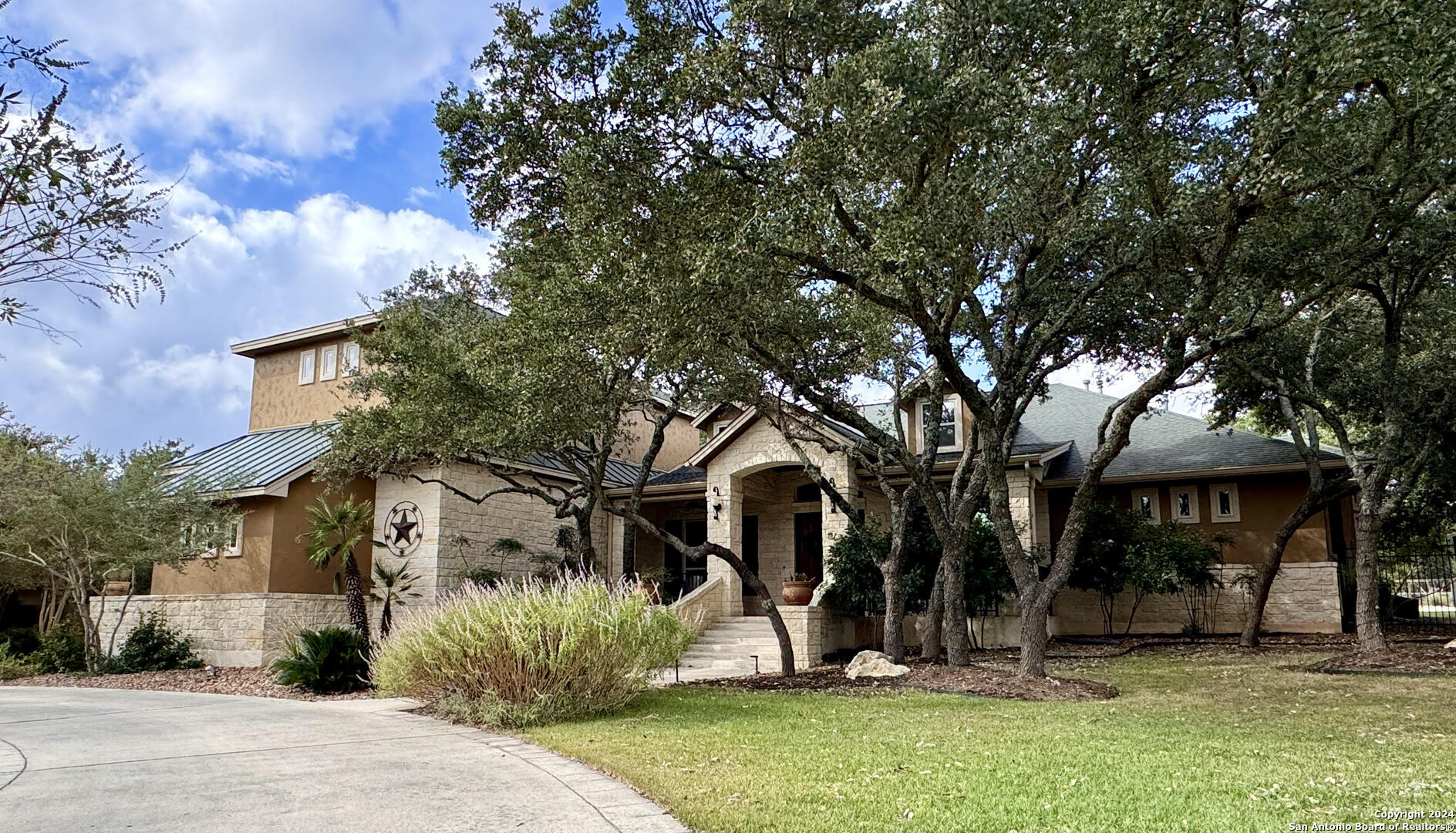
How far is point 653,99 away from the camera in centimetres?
1049

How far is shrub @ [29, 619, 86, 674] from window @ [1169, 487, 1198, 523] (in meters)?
22.3

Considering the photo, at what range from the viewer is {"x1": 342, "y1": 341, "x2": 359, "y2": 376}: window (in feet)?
71.9

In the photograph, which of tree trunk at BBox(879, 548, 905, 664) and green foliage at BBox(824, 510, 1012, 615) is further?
green foliage at BBox(824, 510, 1012, 615)

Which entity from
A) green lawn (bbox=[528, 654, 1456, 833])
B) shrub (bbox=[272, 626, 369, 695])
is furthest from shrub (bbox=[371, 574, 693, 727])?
shrub (bbox=[272, 626, 369, 695])

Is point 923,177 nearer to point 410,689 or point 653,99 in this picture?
point 653,99

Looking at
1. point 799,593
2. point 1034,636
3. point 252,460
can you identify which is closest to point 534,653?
point 1034,636

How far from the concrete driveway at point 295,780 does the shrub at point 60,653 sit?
9.10m

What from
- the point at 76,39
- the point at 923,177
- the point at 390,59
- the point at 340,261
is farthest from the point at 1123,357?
the point at 76,39

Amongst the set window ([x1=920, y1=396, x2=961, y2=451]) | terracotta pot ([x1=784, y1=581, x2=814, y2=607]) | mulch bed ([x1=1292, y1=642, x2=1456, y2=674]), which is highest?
window ([x1=920, y1=396, x2=961, y2=451])

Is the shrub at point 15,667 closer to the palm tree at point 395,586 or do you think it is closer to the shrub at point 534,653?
the palm tree at point 395,586

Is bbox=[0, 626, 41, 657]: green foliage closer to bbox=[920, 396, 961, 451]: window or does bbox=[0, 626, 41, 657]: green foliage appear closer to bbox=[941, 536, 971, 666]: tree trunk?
bbox=[941, 536, 971, 666]: tree trunk

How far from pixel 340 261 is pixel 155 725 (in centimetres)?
941

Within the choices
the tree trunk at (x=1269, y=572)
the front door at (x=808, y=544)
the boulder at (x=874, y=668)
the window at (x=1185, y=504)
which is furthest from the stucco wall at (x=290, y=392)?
the tree trunk at (x=1269, y=572)

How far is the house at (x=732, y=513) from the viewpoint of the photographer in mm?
17672
